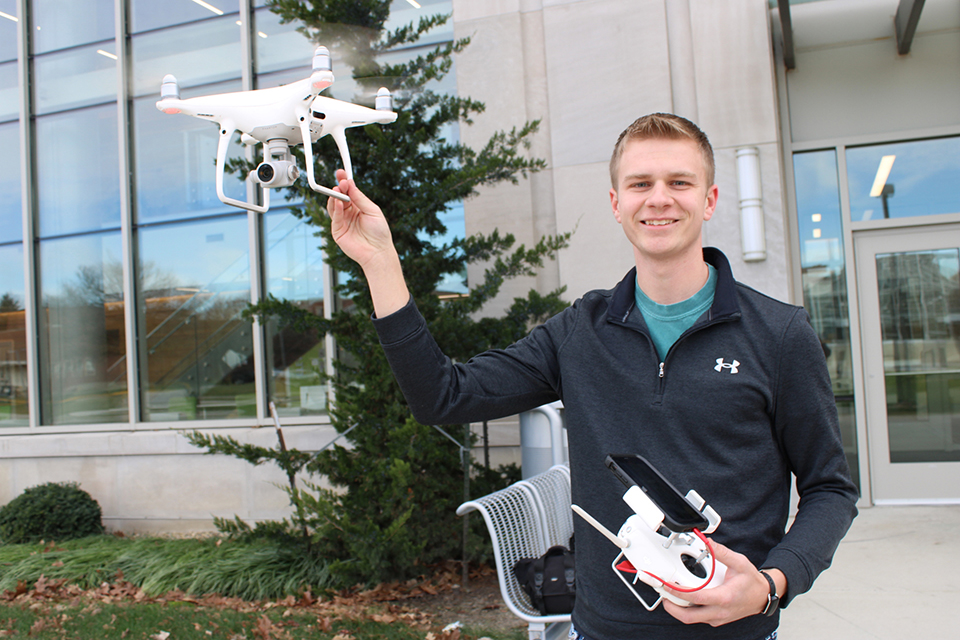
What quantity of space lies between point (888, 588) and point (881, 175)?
3722 mm

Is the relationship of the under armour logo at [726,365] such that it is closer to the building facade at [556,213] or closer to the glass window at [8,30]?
the building facade at [556,213]

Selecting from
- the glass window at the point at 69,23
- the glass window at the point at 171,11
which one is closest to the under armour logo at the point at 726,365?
the glass window at the point at 171,11

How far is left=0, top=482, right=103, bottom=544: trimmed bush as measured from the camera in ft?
22.9

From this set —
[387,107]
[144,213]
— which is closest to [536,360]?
[387,107]

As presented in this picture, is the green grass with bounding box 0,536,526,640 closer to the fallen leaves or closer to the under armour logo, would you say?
the fallen leaves

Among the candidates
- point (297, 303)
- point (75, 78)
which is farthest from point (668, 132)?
point (75, 78)

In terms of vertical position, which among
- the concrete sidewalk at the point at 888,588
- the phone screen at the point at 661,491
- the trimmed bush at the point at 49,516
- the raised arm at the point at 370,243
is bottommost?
the concrete sidewalk at the point at 888,588

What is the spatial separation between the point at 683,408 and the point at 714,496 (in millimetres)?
178

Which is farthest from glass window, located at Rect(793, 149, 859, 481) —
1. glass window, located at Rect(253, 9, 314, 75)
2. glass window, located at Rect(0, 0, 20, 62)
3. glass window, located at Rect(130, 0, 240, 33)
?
glass window, located at Rect(0, 0, 20, 62)

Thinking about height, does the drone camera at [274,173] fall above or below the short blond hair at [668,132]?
below

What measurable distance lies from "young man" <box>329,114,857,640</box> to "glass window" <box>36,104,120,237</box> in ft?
26.7

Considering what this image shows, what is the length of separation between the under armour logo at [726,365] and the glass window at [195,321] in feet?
23.1

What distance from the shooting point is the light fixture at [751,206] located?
239 inches

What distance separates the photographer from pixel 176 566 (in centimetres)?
584
